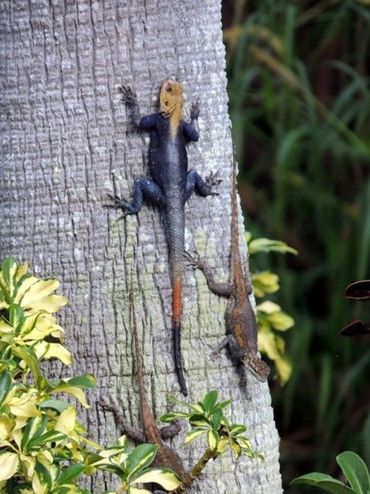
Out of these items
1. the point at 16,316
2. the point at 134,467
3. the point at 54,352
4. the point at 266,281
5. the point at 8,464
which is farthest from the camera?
the point at 266,281

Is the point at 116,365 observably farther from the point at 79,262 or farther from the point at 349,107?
the point at 349,107

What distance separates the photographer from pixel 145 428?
3242 mm

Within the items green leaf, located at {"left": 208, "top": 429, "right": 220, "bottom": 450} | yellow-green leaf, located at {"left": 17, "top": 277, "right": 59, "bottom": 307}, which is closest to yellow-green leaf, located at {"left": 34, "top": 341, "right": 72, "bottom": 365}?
yellow-green leaf, located at {"left": 17, "top": 277, "right": 59, "bottom": 307}

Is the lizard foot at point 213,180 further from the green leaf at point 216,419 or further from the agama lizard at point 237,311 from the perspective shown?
the green leaf at point 216,419

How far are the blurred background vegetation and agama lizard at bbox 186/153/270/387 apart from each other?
2.18 m

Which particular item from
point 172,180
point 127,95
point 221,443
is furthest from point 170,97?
point 221,443

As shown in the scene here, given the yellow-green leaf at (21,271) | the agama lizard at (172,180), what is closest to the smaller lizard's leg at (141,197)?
the agama lizard at (172,180)

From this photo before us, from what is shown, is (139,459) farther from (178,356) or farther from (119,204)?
(119,204)

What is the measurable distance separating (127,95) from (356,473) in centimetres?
115

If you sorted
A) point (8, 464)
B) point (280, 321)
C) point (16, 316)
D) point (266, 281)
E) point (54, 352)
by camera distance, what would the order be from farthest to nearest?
1. point (266, 281)
2. point (280, 321)
3. point (54, 352)
4. point (16, 316)
5. point (8, 464)

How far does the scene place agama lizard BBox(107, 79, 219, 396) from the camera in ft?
10.6

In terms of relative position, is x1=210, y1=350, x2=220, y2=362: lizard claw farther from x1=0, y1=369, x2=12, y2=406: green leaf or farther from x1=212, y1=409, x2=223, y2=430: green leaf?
x1=0, y1=369, x2=12, y2=406: green leaf

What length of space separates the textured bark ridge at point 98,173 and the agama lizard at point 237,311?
50mm

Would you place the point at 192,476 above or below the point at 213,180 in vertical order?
below
